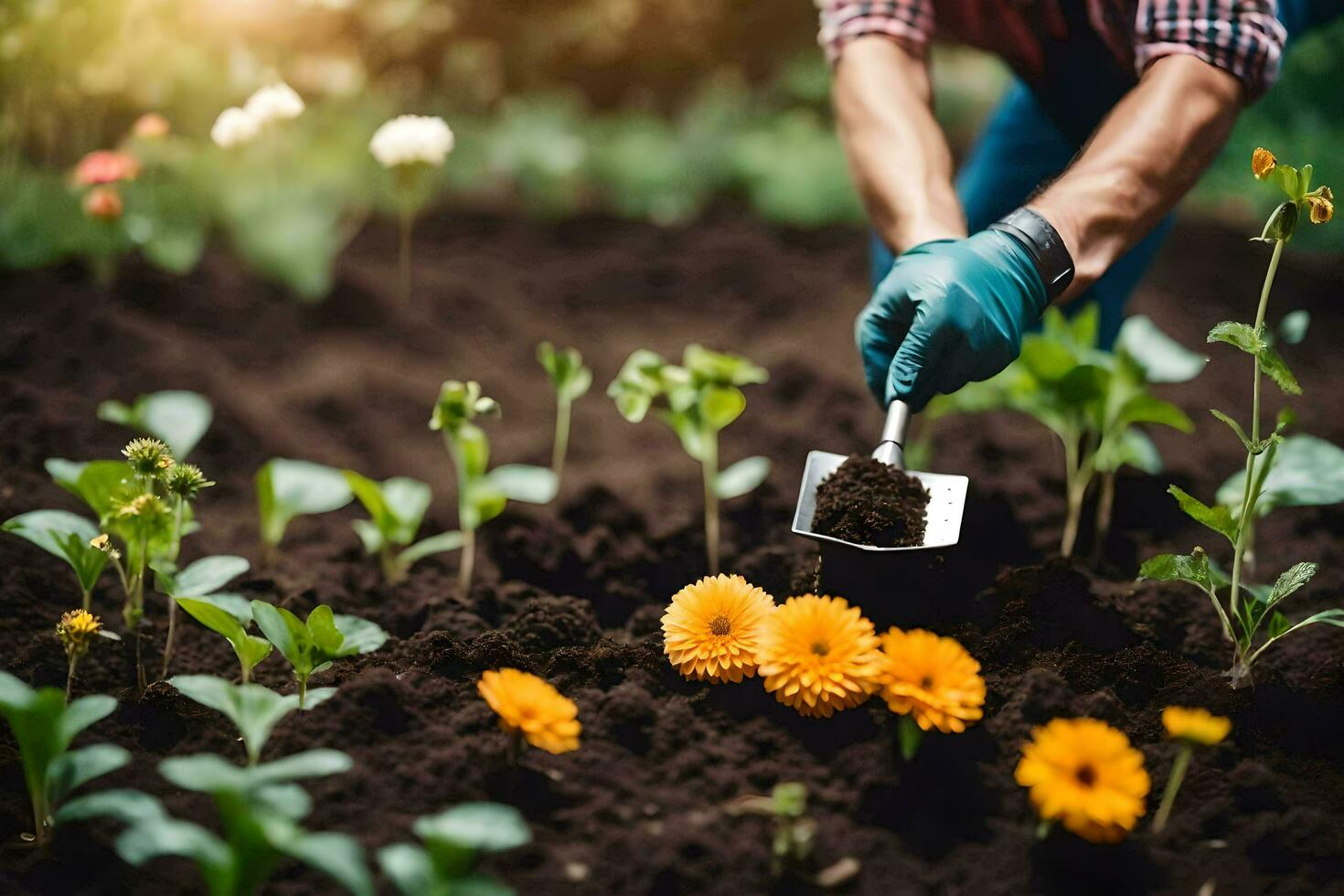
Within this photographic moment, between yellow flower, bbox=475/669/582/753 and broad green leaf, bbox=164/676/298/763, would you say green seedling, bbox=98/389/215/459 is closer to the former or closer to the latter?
broad green leaf, bbox=164/676/298/763

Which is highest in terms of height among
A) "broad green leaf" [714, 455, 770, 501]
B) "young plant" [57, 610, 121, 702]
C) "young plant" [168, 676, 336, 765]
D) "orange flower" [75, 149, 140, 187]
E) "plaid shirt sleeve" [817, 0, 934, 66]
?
"plaid shirt sleeve" [817, 0, 934, 66]

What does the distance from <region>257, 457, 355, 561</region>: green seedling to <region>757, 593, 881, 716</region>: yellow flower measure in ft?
2.41

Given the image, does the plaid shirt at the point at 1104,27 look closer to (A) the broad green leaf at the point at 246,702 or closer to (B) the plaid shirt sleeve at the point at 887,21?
(B) the plaid shirt sleeve at the point at 887,21

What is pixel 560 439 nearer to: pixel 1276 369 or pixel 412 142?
pixel 412 142

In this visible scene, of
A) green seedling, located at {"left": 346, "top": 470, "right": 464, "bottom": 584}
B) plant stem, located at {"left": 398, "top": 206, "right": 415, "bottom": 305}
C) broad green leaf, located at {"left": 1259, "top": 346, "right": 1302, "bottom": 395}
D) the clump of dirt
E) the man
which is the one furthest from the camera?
plant stem, located at {"left": 398, "top": 206, "right": 415, "bottom": 305}

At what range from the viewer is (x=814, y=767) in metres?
1.16

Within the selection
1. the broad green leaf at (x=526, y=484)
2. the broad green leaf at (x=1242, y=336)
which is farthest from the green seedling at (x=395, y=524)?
the broad green leaf at (x=1242, y=336)

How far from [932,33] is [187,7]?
179 cm

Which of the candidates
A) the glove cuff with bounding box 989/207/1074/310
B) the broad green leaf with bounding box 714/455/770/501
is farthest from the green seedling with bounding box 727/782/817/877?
the glove cuff with bounding box 989/207/1074/310

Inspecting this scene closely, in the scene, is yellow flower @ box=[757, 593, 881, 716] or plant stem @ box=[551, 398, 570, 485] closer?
yellow flower @ box=[757, 593, 881, 716]

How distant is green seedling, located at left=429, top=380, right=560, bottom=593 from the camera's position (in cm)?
148

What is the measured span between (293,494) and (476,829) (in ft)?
2.79

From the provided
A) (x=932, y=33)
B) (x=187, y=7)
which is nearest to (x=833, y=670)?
(x=932, y=33)

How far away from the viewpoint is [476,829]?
90 centimetres
